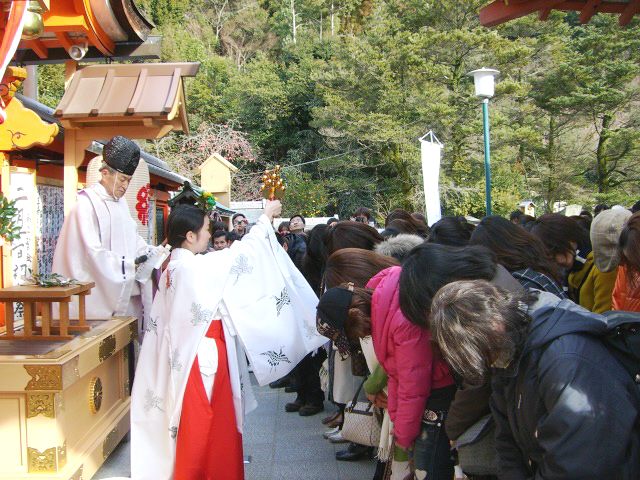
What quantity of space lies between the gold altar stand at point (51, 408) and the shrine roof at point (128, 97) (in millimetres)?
2177

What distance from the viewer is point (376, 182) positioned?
27156 mm

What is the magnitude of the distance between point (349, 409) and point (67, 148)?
3.67 m

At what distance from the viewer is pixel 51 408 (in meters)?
3.18

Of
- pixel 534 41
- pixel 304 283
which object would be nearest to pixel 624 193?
pixel 534 41

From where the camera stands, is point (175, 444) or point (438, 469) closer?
point (438, 469)

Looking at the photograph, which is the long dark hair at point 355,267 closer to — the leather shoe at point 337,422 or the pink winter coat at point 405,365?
the pink winter coat at point 405,365

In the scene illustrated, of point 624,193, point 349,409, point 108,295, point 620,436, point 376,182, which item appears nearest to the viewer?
point 620,436

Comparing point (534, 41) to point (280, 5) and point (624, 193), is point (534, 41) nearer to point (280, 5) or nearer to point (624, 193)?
point (624, 193)

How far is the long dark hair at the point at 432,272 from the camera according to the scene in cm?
230

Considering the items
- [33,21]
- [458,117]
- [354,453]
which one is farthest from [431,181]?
[458,117]

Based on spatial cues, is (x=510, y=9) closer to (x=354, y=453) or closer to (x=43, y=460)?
(x=354, y=453)

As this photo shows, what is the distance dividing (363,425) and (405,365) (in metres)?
1.01

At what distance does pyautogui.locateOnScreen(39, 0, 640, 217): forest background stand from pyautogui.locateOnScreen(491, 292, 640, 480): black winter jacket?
66.2 ft

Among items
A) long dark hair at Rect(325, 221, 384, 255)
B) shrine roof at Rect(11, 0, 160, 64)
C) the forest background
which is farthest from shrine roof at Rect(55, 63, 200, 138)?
the forest background
